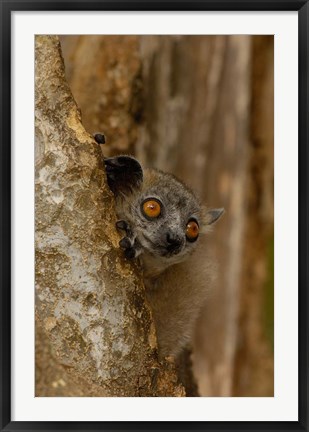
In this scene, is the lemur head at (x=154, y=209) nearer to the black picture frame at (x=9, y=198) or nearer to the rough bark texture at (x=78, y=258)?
the rough bark texture at (x=78, y=258)

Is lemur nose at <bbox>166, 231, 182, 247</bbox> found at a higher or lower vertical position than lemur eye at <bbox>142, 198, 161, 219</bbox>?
lower

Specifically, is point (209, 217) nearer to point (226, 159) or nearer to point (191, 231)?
point (191, 231)

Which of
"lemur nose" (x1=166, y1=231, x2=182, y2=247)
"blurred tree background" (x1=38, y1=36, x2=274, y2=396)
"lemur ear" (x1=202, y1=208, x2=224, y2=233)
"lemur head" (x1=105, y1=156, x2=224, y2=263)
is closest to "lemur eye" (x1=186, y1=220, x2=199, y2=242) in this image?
"lemur head" (x1=105, y1=156, x2=224, y2=263)

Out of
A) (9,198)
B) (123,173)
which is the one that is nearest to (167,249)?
(123,173)

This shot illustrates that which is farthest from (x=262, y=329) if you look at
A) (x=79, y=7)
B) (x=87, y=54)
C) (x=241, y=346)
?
(x=79, y=7)

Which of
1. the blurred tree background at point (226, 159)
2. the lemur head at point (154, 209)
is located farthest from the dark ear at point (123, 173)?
the blurred tree background at point (226, 159)

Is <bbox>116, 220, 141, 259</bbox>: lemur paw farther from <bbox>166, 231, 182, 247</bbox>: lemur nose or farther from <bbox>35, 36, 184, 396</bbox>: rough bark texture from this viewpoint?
<bbox>166, 231, 182, 247</bbox>: lemur nose
